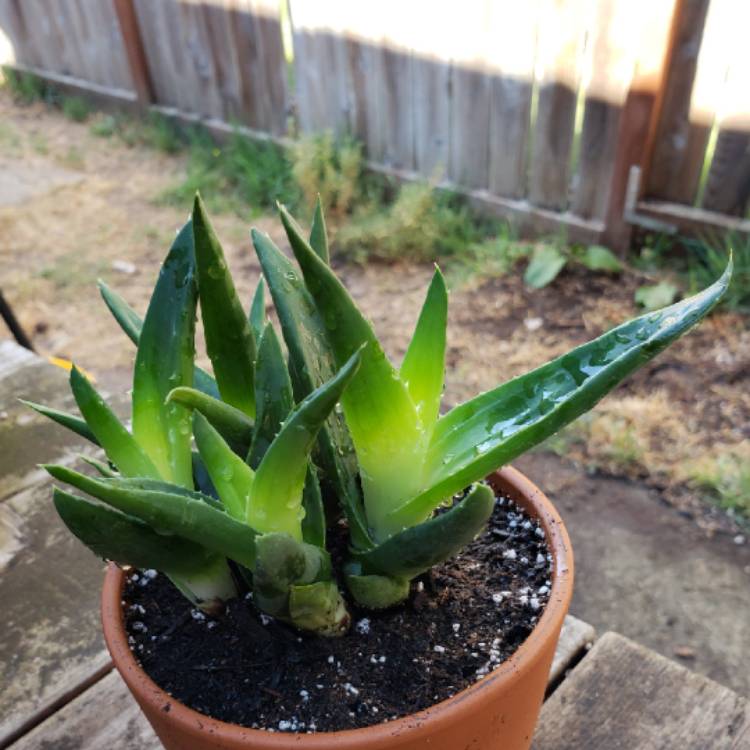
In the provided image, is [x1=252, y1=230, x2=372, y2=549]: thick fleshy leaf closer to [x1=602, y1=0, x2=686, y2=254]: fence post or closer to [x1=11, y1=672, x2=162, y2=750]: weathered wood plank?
[x1=11, y1=672, x2=162, y2=750]: weathered wood plank

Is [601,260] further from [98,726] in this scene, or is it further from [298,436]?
[298,436]

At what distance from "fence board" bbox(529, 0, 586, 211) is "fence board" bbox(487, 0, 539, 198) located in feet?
0.13

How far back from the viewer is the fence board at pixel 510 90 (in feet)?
7.95

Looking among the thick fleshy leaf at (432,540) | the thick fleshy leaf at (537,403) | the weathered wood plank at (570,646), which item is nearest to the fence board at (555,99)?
the weathered wood plank at (570,646)

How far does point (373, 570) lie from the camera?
0.59 meters

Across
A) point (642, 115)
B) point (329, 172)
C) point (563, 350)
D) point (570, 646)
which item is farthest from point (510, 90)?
point (570, 646)

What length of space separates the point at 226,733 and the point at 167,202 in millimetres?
3118

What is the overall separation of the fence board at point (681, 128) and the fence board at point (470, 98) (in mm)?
596

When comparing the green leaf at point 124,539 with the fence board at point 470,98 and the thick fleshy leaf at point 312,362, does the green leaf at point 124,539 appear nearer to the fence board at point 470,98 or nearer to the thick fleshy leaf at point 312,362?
the thick fleshy leaf at point 312,362

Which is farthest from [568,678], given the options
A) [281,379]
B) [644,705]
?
[281,379]

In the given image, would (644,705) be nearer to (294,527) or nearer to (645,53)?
(294,527)

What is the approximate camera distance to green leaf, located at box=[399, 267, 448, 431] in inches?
23.4

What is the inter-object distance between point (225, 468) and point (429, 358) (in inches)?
6.8

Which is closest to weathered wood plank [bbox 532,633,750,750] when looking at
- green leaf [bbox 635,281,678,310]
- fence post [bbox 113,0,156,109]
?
green leaf [bbox 635,281,678,310]
